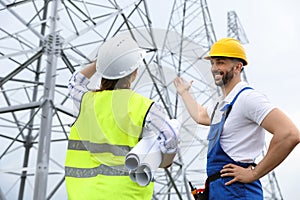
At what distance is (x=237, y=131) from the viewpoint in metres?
1.88

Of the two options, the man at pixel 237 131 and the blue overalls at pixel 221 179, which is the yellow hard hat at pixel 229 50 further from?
the blue overalls at pixel 221 179

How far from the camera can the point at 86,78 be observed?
2.28 meters

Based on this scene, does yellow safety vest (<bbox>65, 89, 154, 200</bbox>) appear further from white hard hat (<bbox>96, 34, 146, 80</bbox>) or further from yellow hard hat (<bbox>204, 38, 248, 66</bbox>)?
yellow hard hat (<bbox>204, 38, 248, 66</bbox>)

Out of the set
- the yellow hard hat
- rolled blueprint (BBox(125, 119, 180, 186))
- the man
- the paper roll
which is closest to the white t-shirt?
the man

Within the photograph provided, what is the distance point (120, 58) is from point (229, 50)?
500 mm

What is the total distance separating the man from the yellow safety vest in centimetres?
30

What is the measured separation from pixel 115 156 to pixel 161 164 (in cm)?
21

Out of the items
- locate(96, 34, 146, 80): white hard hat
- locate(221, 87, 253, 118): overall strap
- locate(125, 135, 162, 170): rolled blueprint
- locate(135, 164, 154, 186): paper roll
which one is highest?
locate(96, 34, 146, 80): white hard hat

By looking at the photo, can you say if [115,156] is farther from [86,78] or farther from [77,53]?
[77,53]

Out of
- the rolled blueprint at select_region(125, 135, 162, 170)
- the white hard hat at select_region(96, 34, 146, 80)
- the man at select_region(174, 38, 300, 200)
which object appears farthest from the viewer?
the white hard hat at select_region(96, 34, 146, 80)

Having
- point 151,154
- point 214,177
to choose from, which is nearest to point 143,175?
point 151,154

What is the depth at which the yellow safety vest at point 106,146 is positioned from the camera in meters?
1.79

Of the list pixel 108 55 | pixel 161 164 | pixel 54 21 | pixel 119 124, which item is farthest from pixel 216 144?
pixel 54 21

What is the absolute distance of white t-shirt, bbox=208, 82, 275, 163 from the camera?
72.4 inches
